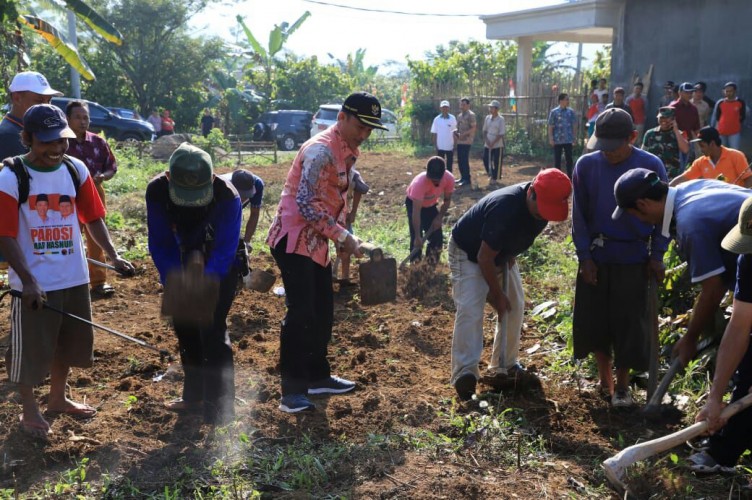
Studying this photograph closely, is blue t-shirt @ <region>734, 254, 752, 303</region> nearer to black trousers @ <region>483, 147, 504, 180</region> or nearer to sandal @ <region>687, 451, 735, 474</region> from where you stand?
sandal @ <region>687, 451, 735, 474</region>

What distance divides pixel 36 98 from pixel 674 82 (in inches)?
508

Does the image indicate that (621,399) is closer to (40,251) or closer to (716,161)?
(40,251)

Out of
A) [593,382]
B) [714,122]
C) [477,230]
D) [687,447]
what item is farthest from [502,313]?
[714,122]

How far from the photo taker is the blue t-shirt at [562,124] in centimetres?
1420

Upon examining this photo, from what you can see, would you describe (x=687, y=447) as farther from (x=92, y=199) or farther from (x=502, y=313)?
(x=92, y=199)

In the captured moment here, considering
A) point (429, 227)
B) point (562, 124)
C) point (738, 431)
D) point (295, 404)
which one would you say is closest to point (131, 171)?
point (562, 124)

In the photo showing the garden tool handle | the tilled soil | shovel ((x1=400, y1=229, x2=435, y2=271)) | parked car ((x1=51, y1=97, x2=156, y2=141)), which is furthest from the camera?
parked car ((x1=51, y1=97, x2=156, y2=141))

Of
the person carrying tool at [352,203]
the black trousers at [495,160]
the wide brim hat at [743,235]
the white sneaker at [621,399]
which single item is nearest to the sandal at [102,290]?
the person carrying tool at [352,203]

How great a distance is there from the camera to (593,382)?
5.21 meters

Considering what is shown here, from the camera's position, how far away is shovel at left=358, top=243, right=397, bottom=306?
5.69 m

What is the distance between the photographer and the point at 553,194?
13.9 feet

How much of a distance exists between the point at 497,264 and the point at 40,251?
8.65ft

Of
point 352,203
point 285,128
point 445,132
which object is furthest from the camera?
point 285,128

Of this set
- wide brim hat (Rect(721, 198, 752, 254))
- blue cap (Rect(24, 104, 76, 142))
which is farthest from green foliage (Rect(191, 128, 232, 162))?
wide brim hat (Rect(721, 198, 752, 254))
